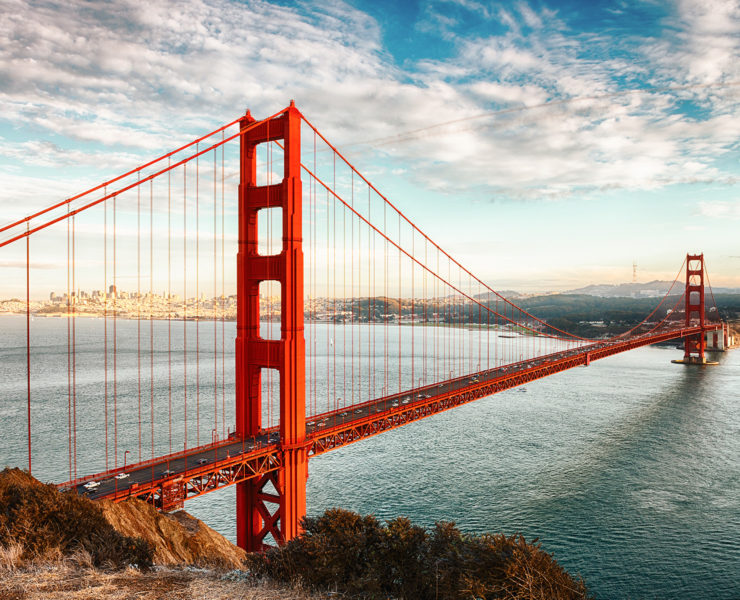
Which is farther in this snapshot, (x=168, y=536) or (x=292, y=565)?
(x=168, y=536)

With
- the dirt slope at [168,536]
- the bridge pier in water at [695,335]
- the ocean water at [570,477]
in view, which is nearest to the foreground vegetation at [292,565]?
the dirt slope at [168,536]

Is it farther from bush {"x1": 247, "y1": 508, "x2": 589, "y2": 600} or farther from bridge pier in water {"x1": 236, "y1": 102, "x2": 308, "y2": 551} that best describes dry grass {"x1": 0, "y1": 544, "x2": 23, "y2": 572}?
bridge pier in water {"x1": 236, "y1": 102, "x2": 308, "y2": 551}

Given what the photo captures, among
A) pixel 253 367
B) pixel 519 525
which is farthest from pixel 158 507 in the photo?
pixel 519 525

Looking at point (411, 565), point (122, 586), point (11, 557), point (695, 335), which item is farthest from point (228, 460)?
point (695, 335)

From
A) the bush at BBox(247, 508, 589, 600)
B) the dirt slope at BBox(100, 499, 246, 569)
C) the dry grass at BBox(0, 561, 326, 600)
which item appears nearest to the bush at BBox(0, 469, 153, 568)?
the dry grass at BBox(0, 561, 326, 600)

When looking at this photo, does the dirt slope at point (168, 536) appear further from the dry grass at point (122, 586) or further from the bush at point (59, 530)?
the dry grass at point (122, 586)

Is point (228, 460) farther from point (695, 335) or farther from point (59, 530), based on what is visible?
point (695, 335)
